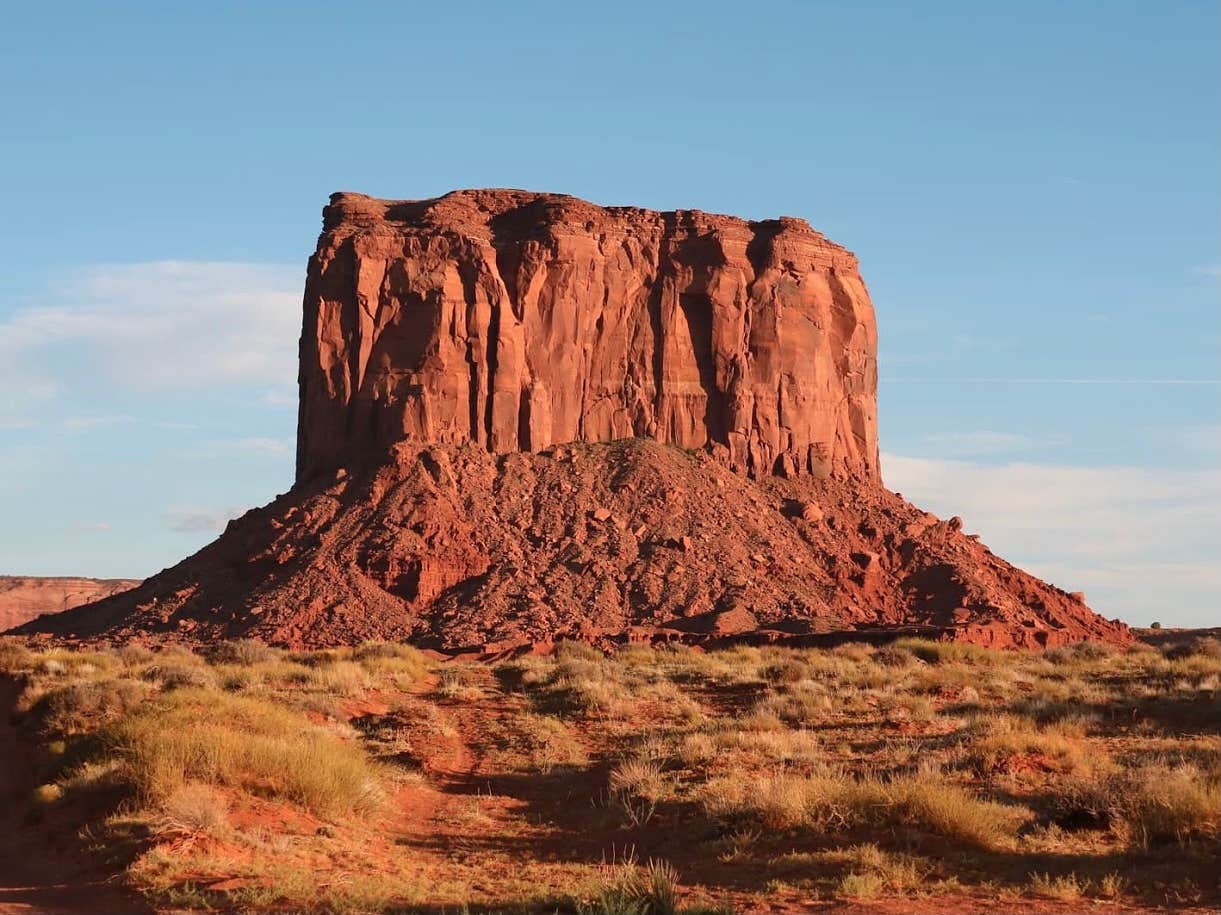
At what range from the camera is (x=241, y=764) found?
16.9 meters

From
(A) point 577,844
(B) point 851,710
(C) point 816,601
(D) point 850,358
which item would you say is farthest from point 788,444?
(A) point 577,844

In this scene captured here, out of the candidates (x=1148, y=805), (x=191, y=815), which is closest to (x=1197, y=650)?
(x=1148, y=805)

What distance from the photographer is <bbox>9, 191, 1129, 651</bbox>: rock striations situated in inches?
2169

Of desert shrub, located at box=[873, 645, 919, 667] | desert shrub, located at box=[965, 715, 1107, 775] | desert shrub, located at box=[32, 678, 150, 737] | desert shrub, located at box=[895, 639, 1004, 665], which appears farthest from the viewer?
desert shrub, located at box=[895, 639, 1004, 665]

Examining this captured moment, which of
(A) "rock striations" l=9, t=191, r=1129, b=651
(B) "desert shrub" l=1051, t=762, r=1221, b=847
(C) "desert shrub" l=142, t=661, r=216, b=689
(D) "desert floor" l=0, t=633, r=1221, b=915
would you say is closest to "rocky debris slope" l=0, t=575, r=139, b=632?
(A) "rock striations" l=9, t=191, r=1129, b=651

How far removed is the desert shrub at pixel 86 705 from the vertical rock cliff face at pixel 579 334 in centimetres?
3593

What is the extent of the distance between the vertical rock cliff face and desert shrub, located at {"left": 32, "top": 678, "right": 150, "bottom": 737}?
1415 inches

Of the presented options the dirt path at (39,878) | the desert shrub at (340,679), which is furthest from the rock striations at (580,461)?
the dirt path at (39,878)

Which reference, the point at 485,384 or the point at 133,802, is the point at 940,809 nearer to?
the point at 133,802

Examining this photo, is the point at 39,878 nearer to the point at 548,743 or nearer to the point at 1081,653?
the point at 548,743

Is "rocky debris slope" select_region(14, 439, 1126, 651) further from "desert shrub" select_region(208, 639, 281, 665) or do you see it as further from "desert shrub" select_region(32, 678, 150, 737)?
"desert shrub" select_region(32, 678, 150, 737)

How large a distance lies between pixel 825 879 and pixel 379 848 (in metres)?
5.11

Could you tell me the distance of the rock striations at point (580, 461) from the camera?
55.1 metres

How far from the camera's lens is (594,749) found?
78.7 feet
